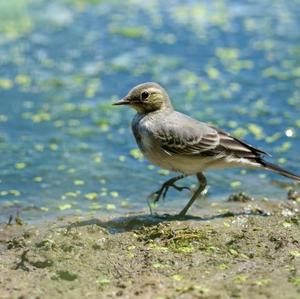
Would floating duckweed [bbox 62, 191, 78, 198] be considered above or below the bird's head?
below

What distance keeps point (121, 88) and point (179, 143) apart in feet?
15.6

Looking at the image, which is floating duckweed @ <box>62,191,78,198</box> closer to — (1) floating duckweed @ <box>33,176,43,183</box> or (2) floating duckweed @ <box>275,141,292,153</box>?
(1) floating duckweed @ <box>33,176,43,183</box>

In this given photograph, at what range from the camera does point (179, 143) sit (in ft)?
28.3

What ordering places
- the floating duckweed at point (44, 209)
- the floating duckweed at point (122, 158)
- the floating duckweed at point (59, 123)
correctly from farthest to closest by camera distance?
the floating duckweed at point (59, 123) → the floating duckweed at point (122, 158) → the floating duckweed at point (44, 209)

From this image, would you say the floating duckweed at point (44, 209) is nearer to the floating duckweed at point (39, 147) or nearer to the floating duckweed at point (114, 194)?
the floating duckweed at point (114, 194)

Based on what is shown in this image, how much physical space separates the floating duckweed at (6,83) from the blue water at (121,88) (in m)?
0.04

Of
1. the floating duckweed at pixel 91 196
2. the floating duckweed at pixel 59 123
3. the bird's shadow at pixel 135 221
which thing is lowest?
the floating duckweed at pixel 91 196

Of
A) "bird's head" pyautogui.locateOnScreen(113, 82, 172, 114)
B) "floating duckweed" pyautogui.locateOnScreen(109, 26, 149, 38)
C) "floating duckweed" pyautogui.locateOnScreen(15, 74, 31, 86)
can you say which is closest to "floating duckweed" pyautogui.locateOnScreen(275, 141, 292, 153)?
"bird's head" pyautogui.locateOnScreen(113, 82, 172, 114)

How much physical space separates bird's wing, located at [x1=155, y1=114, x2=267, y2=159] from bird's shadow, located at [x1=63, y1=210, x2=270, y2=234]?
26.3 inches

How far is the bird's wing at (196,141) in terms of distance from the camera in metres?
8.60

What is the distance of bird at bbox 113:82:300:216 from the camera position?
861 centimetres

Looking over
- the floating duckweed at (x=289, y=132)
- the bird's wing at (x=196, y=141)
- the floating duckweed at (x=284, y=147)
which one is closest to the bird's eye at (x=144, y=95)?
the bird's wing at (x=196, y=141)

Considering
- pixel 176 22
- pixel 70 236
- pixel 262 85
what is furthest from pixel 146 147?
pixel 176 22


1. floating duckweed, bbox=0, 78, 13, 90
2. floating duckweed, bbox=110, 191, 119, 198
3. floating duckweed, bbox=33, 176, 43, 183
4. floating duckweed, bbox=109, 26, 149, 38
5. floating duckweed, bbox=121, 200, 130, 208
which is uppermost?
floating duckweed, bbox=109, 26, 149, 38
